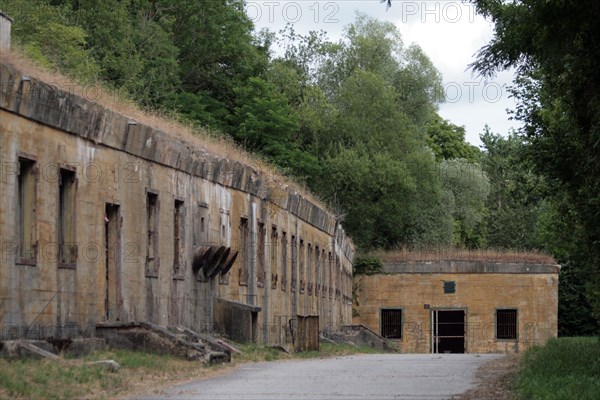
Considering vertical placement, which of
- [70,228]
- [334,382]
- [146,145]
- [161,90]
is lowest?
[334,382]

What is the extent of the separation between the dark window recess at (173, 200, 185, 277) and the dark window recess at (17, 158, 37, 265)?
7.92 meters

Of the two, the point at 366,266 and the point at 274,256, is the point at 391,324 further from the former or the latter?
the point at 274,256

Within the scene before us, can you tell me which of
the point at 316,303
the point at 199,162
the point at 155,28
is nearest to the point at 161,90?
the point at 155,28

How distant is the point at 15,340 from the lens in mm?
20000

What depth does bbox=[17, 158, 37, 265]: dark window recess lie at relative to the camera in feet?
71.3

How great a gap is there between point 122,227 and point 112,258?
0.78 metres

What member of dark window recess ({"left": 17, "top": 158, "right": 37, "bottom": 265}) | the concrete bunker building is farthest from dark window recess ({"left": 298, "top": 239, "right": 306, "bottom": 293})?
dark window recess ({"left": 17, "top": 158, "right": 37, "bottom": 265})

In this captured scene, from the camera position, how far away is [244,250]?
3653cm

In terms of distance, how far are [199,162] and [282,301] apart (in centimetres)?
1127

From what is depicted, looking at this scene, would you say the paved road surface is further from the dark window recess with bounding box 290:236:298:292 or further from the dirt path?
the dark window recess with bounding box 290:236:298:292

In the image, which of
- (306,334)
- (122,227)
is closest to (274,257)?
(306,334)

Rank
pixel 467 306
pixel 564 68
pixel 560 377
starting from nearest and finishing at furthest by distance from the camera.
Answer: pixel 560 377, pixel 564 68, pixel 467 306

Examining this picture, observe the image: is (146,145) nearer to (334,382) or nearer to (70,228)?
(70,228)

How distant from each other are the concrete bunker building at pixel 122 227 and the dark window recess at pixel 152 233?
27 mm
